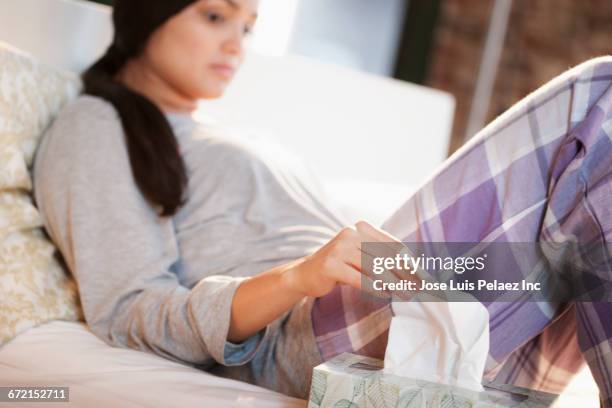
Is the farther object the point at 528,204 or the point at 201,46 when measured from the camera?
the point at 201,46

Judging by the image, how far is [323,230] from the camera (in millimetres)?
1389

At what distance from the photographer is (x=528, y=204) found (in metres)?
1.00

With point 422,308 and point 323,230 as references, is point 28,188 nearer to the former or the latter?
point 323,230

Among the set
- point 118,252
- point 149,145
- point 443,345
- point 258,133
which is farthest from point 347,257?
point 258,133

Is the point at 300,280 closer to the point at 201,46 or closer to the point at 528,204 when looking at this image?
the point at 528,204

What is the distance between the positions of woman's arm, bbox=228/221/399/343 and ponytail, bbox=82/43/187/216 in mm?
296

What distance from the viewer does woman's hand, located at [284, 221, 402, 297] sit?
0.93 metres

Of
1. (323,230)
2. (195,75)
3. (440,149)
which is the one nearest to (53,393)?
(323,230)

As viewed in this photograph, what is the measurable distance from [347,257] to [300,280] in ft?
0.28

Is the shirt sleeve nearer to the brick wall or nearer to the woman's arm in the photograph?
the woman's arm

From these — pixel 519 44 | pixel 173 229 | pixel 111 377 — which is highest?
pixel 519 44

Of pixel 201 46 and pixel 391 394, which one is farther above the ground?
pixel 201 46

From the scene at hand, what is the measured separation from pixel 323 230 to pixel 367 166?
37.8 inches

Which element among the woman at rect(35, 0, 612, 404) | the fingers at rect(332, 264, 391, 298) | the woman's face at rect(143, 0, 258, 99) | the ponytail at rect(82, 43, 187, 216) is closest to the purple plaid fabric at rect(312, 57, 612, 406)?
the woman at rect(35, 0, 612, 404)
